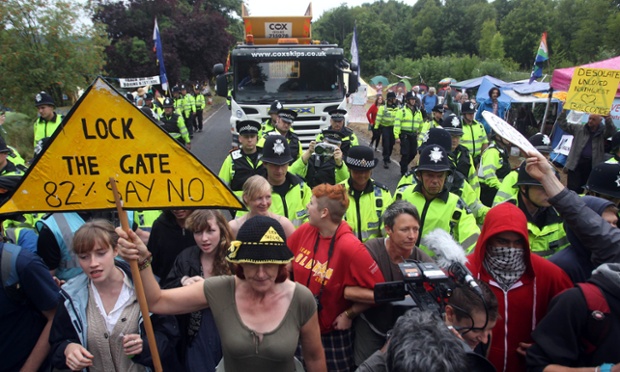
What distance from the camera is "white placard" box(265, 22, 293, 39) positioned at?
1161cm

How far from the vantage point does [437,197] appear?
3840 mm

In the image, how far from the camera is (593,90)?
6.53 meters

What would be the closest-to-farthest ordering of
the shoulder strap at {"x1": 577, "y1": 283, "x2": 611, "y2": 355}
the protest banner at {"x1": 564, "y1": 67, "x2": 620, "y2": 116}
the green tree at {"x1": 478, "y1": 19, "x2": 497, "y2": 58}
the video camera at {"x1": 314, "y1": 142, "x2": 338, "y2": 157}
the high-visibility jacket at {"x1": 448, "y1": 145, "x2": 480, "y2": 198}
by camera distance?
the shoulder strap at {"x1": 577, "y1": 283, "x2": 611, "y2": 355}
the video camera at {"x1": 314, "y1": 142, "x2": 338, "y2": 157}
the high-visibility jacket at {"x1": 448, "y1": 145, "x2": 480, "y2": 198}
the protest banner at {"x1": 564, "y1": 67, "x2": 620, "y2": 116}
the green tree at {"x1": 478, "y1": 19, "x2": 497, "y2": 58}

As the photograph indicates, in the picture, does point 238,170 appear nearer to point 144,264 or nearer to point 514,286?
point 144,264

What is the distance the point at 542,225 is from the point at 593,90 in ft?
13.7

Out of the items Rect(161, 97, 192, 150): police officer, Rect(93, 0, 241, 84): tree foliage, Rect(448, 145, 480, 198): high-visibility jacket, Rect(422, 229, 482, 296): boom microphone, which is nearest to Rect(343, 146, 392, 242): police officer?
Rect(422, 229, 482, 296): boom microphone

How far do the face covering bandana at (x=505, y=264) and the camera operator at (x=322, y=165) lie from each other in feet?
11.3

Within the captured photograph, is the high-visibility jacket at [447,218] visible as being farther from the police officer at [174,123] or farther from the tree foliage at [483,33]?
the tree foliage at [483,33]

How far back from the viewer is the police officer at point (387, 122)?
41.2 feet

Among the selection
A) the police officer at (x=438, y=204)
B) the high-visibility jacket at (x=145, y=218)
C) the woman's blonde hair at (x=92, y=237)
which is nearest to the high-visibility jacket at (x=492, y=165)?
the police officer at (x=438, y=204)

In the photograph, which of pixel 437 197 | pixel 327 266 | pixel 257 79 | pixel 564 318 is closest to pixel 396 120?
pixel 257 79

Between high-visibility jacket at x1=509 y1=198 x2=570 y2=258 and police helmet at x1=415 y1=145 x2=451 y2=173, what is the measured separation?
2.75ft

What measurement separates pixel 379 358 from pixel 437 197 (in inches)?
89.0

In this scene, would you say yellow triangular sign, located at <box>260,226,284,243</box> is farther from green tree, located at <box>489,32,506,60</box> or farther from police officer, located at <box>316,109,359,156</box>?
green tree, located at <box>489,32,506,60</box>
